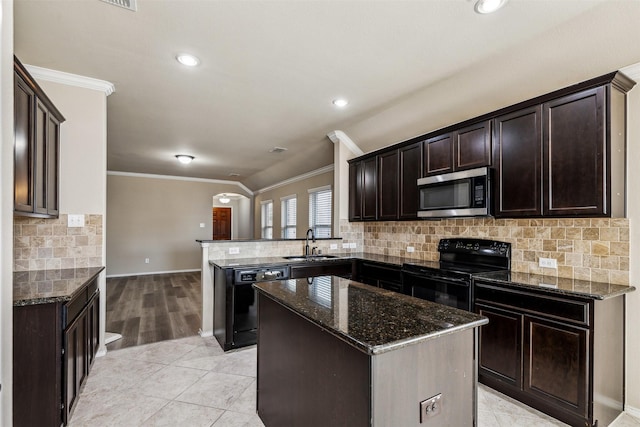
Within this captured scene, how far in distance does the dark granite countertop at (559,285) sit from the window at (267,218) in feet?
22.8

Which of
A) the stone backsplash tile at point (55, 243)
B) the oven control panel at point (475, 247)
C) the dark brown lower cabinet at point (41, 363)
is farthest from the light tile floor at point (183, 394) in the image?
the oven control panel at point (475, 247)

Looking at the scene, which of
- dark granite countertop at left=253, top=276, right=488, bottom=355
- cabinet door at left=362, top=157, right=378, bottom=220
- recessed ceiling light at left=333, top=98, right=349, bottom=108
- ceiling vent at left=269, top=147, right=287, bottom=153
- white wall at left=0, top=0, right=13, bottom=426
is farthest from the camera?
ceiling vent at left=269, top=147, right=287, bottom=153

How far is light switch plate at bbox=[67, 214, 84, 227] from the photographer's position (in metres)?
2.95

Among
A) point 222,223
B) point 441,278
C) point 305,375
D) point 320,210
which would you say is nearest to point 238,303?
point 305,375

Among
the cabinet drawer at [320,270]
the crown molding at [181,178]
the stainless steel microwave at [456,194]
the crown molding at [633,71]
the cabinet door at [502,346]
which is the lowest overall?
the cabinet door at [502,346]

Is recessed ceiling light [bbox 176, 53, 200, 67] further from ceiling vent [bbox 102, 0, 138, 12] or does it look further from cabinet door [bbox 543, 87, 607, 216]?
cabinet door [bbox 543, 87, 607, 216]

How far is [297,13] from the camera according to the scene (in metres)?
2.06

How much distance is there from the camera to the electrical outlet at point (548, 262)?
8.51 ft

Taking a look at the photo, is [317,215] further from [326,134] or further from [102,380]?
[102,380]

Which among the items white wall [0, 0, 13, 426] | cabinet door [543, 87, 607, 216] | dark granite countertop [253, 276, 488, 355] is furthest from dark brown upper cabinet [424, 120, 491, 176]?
white wall [0, 0, 13, 426]

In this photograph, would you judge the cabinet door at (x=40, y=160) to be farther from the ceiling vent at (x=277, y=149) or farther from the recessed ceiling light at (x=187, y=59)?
the ceiling vent at (x=277, y=149)

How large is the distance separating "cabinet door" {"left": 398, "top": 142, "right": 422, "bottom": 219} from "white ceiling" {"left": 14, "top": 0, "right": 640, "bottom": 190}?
1.17ft

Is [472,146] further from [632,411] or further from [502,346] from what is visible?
[632,411]

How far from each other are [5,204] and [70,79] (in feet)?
8.55
